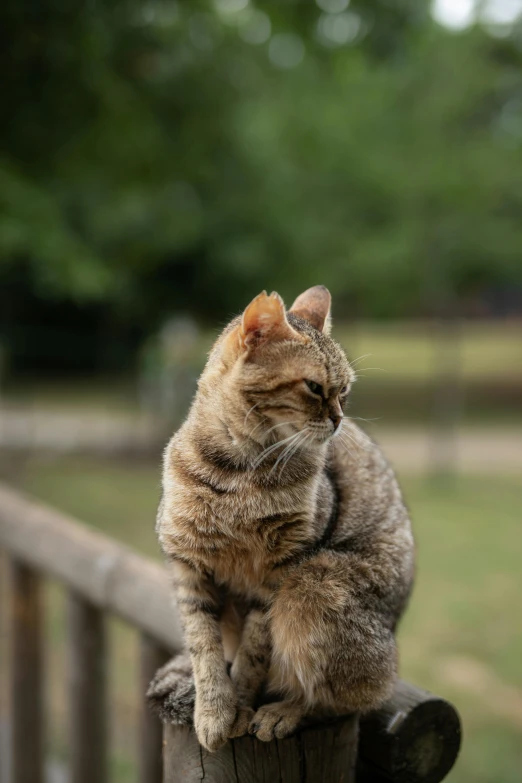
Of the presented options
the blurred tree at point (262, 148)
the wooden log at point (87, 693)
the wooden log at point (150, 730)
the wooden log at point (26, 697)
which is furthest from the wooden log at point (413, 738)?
the blurred tree at point (262, 148)

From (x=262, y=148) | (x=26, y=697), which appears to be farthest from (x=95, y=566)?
(x=262, y=148)

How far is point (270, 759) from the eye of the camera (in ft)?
4.53

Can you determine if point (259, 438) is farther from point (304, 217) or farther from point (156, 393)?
point (156, 393)

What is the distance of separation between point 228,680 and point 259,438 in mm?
482

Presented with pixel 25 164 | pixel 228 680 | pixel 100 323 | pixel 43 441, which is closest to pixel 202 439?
pixel 228 680

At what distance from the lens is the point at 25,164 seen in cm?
561

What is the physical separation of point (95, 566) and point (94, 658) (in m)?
0.35

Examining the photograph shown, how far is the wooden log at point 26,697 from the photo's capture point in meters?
2.61

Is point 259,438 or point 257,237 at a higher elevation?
point 257,237

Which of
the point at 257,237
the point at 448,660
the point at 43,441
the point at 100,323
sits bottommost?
the point at 448,660

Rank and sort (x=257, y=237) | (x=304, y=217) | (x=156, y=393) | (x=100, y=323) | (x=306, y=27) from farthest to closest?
(x=100, y=323), (x=257, y=237), (x=156, y=393), (x=304, y=217), (x=306, y=27)

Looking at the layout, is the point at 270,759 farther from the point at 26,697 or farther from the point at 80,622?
the point at 26,697

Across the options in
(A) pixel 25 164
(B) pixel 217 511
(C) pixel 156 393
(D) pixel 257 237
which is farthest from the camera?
(D) pixel 257 237

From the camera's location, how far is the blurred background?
15.8ft
